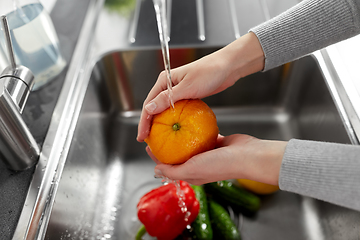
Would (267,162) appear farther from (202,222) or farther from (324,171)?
(202,222)

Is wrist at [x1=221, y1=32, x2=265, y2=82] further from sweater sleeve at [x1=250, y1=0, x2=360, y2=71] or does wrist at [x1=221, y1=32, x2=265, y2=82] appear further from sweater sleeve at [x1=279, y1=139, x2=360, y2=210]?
sweater sleeve at [x1=279, y1=139, x2=360, y2=210]

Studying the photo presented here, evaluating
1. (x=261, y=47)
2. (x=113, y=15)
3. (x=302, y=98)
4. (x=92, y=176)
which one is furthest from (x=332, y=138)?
(x=113, y=15)

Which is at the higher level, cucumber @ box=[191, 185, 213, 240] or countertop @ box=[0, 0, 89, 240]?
countertop @ box=[0, 0, 89, 240]

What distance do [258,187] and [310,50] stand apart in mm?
496

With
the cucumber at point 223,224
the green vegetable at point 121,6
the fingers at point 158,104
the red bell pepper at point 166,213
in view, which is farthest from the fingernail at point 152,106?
the green vegetable at point 121,6

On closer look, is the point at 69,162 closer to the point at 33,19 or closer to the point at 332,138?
the point at 33,19

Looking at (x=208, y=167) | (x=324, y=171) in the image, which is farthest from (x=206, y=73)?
(x=324, y=171)

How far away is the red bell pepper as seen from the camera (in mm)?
937

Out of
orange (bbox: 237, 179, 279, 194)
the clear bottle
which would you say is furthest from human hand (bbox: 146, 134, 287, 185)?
the clear bottle

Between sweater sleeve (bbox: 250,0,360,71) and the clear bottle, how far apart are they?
68 cm

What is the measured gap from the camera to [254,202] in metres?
1.01

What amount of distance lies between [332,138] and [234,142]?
423 millimetres

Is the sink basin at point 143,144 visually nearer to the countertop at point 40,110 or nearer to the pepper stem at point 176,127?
the countertop at point 40,110

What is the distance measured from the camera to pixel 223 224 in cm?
95
